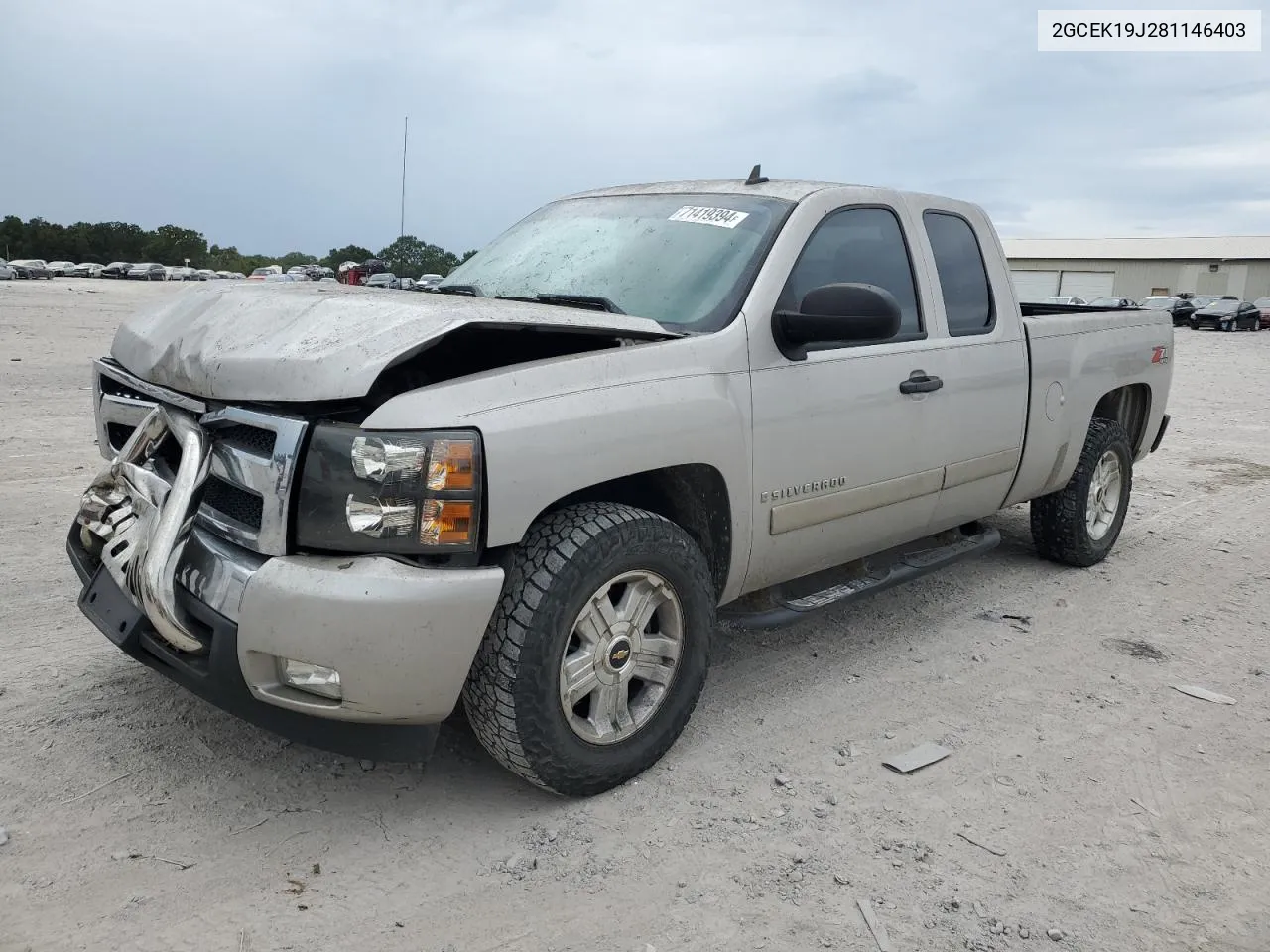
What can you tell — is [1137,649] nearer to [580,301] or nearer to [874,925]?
[874,925]

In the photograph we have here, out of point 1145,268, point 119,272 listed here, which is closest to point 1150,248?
point 1145,268

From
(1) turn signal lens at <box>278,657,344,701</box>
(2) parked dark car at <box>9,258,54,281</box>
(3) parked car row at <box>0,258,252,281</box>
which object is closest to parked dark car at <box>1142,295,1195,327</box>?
(1) turn signal lens at <box>278,657,344,701</box>

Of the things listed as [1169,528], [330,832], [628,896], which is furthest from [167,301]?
[1169,528]

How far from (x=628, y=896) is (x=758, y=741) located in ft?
3.23

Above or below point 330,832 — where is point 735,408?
above

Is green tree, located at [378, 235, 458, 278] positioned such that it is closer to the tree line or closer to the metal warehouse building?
the metal warehouse building

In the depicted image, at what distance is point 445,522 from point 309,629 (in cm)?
42

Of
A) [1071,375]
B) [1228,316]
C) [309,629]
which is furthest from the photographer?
[1228,316]

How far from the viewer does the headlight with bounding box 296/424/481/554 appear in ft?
8.66

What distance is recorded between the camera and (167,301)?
3594 mm

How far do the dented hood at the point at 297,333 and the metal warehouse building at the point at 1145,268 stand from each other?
6009 centimetres

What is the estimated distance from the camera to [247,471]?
2.75 metres

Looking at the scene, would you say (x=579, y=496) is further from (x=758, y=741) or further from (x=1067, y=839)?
(x=1067, y=839)

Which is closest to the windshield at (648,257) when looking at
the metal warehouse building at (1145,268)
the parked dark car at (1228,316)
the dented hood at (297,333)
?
the dented hood at (297,333)
